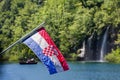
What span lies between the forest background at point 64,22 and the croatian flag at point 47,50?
7125 cm

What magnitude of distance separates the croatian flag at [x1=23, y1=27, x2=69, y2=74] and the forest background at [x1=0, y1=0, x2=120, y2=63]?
234ft

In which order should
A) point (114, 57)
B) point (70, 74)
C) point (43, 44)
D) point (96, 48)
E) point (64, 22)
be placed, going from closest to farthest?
point (43, 44)
point (70, 74)
point (114, 57)
point (96, 48)
point (64, 22)

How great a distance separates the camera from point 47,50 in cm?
1603

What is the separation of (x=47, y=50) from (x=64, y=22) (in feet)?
297

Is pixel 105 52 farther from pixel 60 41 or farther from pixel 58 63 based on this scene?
pixel 58 63

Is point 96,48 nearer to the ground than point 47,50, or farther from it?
farther from it

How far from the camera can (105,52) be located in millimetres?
93312

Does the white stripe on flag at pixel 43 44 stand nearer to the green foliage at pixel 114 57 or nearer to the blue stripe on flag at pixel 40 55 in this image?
the blue stripe on flag at pixel 40 55

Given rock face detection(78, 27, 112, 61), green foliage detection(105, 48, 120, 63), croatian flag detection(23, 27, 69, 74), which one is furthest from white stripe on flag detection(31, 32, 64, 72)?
rock face detection(78, 27, 112, 61)

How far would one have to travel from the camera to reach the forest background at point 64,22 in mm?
96562

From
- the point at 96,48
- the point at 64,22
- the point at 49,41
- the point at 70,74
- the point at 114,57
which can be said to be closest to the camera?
the point at 49,41

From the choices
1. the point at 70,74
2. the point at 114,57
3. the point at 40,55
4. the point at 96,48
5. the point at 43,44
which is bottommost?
the point at 70,74

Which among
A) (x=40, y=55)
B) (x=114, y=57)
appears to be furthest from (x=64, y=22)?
(x=40, y=55)

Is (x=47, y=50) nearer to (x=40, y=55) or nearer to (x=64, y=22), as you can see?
(x=40, y=55)
